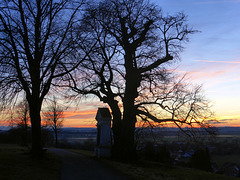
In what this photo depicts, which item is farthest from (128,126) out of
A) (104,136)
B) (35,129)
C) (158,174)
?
(35,129)

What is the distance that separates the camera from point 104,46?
19406 millimetres

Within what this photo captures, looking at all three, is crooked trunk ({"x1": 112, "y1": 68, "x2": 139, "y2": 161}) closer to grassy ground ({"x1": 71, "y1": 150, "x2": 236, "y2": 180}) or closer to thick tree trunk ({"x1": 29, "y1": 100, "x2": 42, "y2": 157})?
grassy ground ({"x1": 71, "y1": 150, "x2": 236, "y2": 180})

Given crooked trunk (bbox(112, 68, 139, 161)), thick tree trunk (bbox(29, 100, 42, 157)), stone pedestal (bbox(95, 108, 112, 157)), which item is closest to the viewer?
thick tree trunk (bbox(29, 100, 42, 157))

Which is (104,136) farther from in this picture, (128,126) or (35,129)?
A: (35,129)

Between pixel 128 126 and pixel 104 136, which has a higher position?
pixel 128 126

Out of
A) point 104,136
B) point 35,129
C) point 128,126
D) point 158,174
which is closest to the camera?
point 158,174

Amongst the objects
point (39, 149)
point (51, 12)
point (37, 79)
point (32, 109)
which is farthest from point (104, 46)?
point (39, 149)

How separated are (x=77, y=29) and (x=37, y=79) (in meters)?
4.66

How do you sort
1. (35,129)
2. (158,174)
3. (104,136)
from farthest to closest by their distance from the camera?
1. (104,136)
2. (35,129)
3. (158,174)

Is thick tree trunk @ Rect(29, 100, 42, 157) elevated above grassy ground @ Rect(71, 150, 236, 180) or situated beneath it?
elevated above

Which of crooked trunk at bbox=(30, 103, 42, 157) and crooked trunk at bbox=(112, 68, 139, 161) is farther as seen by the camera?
crooked trunk at bbox=(112, 68, 139, 161)

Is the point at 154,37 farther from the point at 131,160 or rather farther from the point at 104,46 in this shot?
the point at 131,160

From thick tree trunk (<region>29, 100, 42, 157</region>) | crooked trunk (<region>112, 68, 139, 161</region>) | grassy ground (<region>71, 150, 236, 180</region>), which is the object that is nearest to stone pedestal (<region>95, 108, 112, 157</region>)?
crooked trunk (<region>112, 68, 139, 161</region>)

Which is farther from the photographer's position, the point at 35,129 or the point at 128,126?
the point at 128,126
